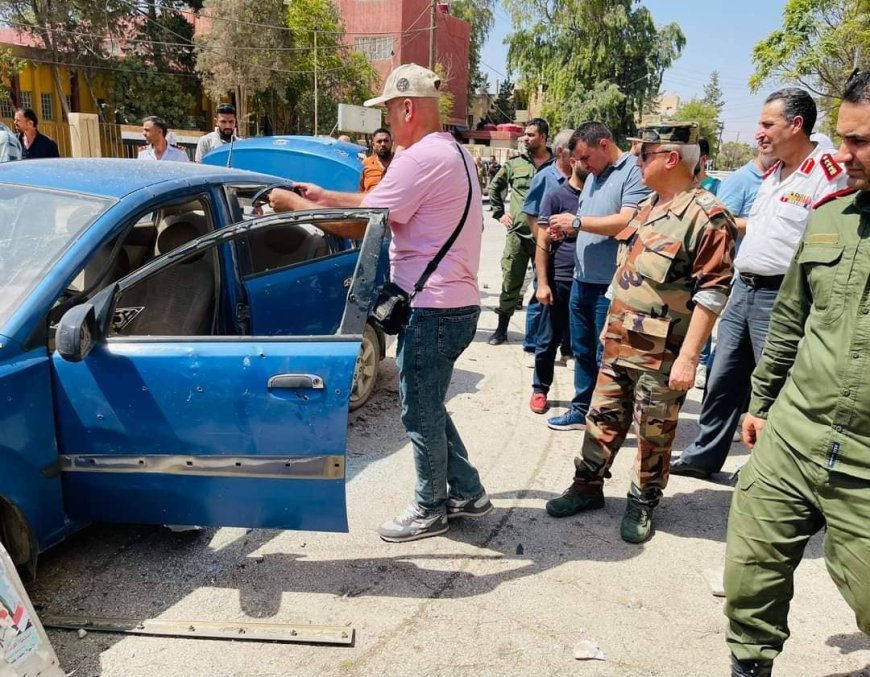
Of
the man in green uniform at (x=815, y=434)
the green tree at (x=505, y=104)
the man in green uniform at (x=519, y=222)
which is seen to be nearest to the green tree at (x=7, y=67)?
the man in green uniform at (x=519, y=222)

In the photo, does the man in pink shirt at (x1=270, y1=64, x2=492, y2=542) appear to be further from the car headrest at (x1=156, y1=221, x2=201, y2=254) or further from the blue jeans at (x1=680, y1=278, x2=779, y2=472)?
the blue jeans at (x1=680, y1=278, x2=779, y2=472)

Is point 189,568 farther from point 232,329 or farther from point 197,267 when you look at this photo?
point 197,267

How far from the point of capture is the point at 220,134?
7.69 m

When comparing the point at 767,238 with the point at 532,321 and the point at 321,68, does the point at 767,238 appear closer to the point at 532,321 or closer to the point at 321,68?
the point at 532,321

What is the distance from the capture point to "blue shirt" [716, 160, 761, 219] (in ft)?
13.5

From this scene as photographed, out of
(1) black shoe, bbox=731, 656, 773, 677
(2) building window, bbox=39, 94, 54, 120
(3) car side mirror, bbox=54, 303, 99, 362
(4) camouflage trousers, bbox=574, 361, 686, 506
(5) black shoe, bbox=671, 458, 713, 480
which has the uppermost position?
(2) building window, bbox=39, 94, 54, 120

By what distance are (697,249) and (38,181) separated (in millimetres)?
2891

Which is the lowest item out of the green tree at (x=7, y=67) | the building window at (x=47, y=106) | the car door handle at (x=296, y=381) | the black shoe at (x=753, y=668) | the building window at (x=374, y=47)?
the black shoe at (x=753, y=668)

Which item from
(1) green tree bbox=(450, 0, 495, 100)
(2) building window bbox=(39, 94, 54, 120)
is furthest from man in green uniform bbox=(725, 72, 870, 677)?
(1) green tree bbox=(450, 0, 495, 100)

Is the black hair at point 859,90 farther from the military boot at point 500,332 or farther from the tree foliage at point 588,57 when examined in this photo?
the tree foliage at point 588,57

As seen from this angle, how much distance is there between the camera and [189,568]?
2908 millimetres

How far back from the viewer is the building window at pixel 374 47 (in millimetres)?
41000

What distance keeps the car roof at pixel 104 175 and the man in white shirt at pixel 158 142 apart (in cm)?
301

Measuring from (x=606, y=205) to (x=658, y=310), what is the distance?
4.18 feet
